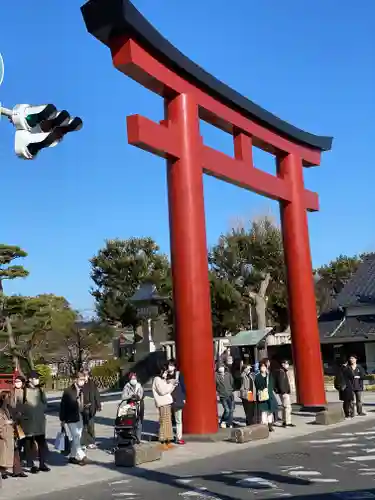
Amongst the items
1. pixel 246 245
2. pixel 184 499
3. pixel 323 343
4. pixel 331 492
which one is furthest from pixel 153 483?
pixel 246 245

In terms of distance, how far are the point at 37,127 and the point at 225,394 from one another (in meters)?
8.71

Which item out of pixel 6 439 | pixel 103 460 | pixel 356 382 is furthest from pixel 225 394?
pixel 6 439

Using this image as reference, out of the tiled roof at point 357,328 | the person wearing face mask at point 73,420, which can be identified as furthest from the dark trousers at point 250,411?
the tiled roof at point 357,328

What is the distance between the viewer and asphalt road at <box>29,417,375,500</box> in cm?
724

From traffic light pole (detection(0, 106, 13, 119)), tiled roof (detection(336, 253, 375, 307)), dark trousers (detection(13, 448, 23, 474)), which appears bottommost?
dark trousers (detection(13, 448, 23, 474))

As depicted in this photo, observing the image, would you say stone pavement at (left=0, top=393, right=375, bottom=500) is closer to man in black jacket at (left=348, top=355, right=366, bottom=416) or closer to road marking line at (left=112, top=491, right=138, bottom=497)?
man in black jacket at (left=348, top=355, right=366, bottom=416)

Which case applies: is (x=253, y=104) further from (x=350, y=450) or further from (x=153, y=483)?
(x=153, y=483)

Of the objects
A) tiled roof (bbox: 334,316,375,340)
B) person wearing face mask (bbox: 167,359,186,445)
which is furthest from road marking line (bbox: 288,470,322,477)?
tiled roof (bbox: 334,316,375,340)

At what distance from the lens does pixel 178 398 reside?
1140 centimetres

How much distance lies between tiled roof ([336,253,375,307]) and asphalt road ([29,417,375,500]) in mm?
20457

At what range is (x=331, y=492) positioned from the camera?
707 cm

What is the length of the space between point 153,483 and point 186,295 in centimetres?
454

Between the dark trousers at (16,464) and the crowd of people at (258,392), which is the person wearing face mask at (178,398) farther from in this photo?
the dark trousers at (16,464)

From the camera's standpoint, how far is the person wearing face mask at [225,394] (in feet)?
43.7
